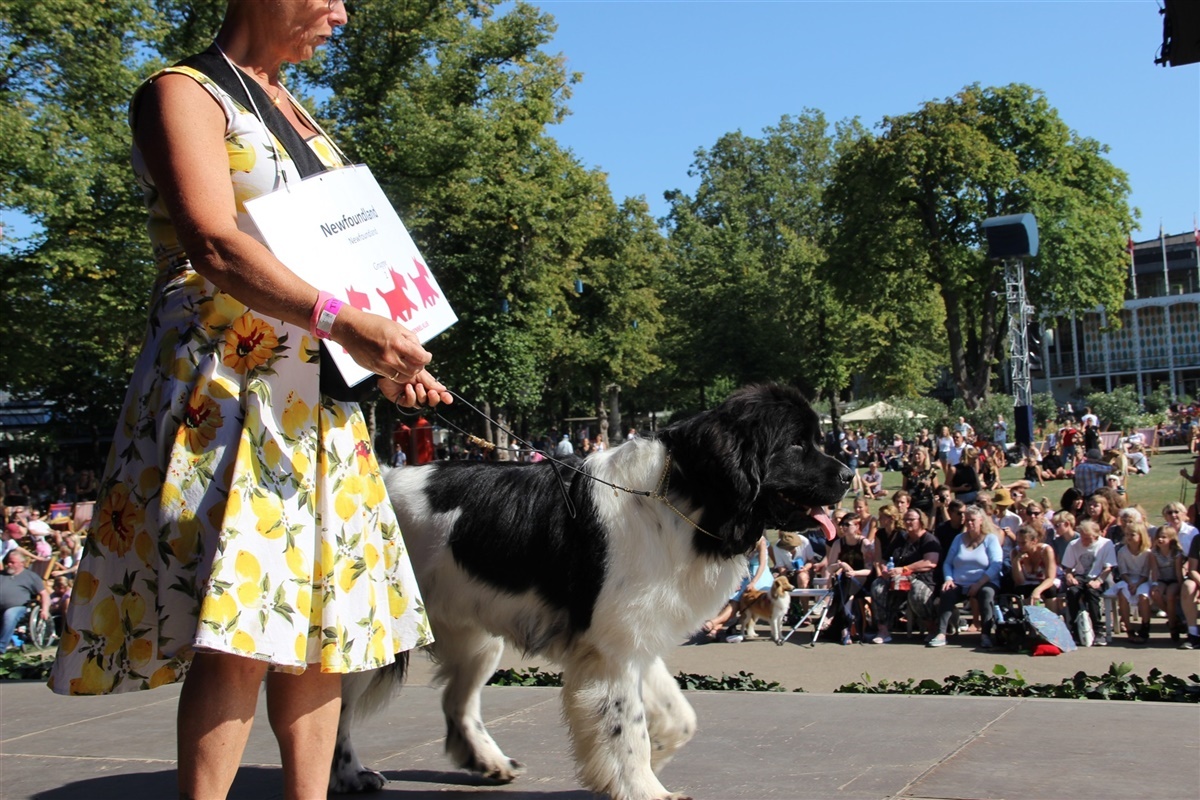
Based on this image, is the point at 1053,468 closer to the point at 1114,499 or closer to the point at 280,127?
the point at 1114,499

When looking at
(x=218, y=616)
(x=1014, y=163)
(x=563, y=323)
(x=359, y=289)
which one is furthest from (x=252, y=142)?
(x=1014, y=163)

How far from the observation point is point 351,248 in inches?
97.7

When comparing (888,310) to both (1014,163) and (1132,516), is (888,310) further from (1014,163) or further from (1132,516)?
(1132,516)


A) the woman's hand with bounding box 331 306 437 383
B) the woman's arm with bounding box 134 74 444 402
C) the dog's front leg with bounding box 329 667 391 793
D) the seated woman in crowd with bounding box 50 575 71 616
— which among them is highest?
the woman's arm with bounding box 134 74 444 402

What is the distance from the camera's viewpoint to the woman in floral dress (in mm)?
2209

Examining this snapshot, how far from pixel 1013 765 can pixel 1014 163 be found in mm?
45886

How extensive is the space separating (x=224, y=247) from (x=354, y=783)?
3105mm

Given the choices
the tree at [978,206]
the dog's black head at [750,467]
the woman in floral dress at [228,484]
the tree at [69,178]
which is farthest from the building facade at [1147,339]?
the woman in floral dress at [228,484]

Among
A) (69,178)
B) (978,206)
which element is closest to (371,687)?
(69,178)

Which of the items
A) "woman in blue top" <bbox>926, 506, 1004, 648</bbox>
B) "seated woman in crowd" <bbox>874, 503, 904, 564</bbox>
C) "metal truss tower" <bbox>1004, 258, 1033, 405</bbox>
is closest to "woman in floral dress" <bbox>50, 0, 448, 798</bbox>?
"woman in blue top" <bbox>926, 506, 1004, 648</bbox>

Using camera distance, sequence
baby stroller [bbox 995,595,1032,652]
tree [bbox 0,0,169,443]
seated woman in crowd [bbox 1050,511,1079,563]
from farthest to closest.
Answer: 1. tree [bbox 0,0,169,443]
2. seated woman in crowd [bbox 1050,511,1079,563]
3. baby stroller [bbox 995,595,1032,652]

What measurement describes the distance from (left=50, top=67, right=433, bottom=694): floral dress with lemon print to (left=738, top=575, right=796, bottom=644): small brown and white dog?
930cm

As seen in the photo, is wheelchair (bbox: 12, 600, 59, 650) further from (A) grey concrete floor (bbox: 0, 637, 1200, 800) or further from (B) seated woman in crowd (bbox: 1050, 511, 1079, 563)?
(B) seated woman in crowd (bbox: 1050, 511, 1079, 563)

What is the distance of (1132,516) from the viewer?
1080cm
